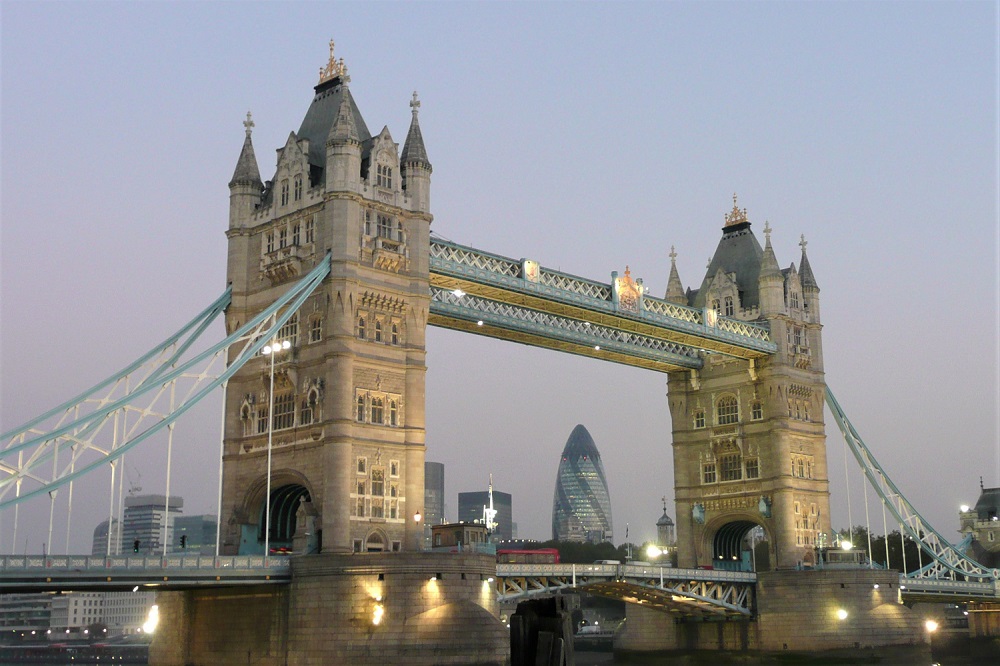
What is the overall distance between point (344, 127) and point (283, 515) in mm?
23136

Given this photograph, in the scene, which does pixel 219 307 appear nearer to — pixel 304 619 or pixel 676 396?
pixel 304 619

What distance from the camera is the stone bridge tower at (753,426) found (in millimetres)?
94188

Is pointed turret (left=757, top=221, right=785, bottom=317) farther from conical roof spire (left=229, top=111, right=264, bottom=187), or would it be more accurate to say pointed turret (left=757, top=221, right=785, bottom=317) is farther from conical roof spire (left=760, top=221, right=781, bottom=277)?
conical roof spire (left=229, top=111, right=264, bottom=187)

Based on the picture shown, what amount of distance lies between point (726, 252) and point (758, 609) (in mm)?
30675

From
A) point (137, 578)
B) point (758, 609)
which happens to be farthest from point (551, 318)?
point (137, 578)

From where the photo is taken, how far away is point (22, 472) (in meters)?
52.7

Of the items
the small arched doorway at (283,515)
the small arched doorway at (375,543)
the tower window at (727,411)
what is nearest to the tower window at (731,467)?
the tower window at (727,411)

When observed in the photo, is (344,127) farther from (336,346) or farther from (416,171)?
(336,346)

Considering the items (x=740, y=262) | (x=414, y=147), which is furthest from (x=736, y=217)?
(x=414, y=147)

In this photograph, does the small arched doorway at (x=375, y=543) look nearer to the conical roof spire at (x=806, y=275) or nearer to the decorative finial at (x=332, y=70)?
the decorative finial at (x=332, y=70)

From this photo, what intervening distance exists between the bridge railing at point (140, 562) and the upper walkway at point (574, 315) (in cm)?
2022

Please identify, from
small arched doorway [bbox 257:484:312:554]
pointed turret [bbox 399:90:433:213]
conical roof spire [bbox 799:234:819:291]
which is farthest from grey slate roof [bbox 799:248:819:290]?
small arched doorway [bbox 257:484:312:554]

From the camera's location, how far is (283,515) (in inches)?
2817

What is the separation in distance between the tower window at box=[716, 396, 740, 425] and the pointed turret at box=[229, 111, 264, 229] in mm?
43865
